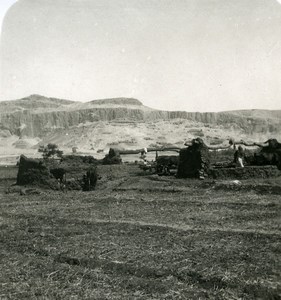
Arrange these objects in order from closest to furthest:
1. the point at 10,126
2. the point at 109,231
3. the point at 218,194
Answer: the point at 109,231, the point at 218,194, the point at 10,126

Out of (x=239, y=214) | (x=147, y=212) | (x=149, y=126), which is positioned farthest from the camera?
(x=149, y=126)

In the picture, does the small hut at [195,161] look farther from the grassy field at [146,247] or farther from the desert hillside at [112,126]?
the desert hillside at [112,126]

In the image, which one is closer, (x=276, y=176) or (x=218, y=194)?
(x=218, y=194)

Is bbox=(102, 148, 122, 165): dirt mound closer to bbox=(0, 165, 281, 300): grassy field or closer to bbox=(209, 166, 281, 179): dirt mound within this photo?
bbox=(209, 166, 281, 179): dirt mound

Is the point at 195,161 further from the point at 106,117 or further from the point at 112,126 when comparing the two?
the point at 106,117

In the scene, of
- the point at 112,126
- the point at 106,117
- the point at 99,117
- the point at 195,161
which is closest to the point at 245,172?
the point at 195,161

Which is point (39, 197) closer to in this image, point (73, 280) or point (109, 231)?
point (109, 231)

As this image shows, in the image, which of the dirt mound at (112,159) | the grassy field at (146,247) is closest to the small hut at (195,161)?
the grassy field at (146,247)

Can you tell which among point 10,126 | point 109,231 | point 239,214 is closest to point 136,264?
point 109,231
